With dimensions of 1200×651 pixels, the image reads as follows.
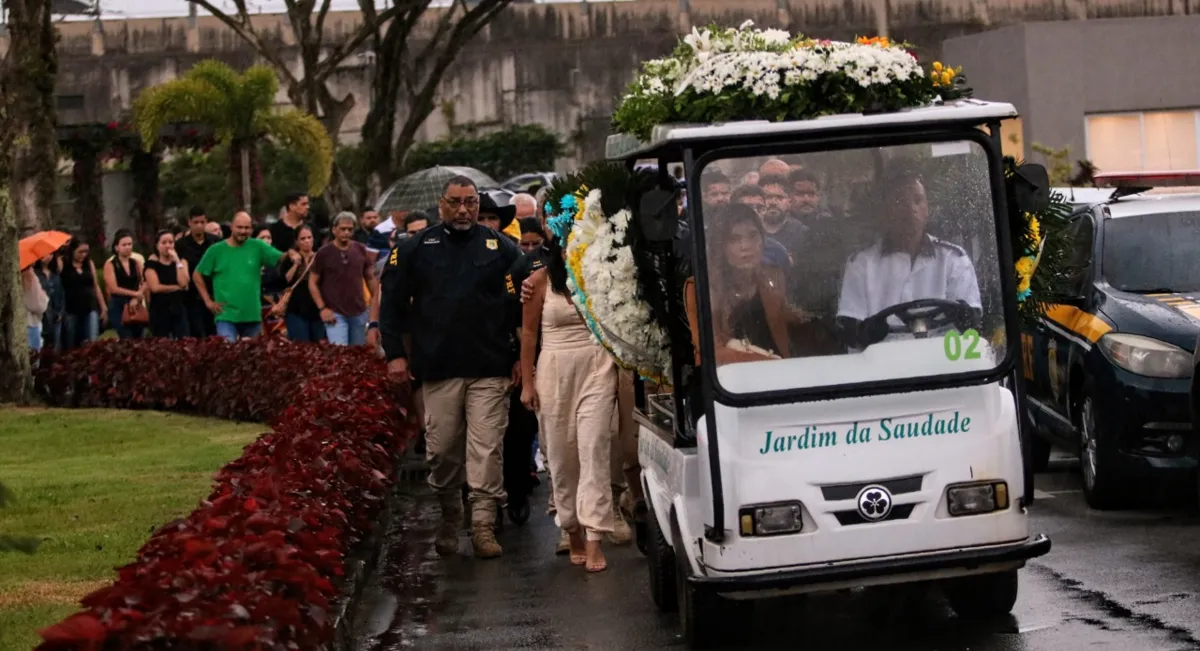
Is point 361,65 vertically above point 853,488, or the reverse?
point 361,65

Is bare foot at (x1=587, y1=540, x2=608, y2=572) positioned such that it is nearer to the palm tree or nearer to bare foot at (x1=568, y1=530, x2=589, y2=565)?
bare foot at (x1=568, y1=530, x2=589, y2=565)

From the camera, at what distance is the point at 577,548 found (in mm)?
11203

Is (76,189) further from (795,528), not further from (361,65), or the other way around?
(795,528)

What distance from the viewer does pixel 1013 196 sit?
27.1ft

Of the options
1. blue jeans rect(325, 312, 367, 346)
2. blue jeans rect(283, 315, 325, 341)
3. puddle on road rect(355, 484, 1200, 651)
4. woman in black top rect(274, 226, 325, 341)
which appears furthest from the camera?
blue jeans rect(283, 315, 325, 341)

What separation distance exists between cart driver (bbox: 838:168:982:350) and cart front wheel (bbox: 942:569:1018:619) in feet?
4.24

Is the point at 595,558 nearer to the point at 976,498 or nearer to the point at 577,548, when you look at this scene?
the point at 577,548

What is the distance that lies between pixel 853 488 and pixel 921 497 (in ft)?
0.89

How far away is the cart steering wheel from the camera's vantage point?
26.1 feet

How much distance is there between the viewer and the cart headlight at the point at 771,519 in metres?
7.68

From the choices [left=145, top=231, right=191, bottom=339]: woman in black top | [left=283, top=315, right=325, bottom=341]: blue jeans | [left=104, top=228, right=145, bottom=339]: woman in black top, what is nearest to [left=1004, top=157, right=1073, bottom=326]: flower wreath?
[left=283, top=315, right=325, bottom=341]: blue jeans

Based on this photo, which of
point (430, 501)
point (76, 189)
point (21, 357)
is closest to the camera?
point (430, 501)

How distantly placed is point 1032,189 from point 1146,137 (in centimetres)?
3499

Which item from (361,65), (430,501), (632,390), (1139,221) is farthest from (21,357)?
(361,65)
